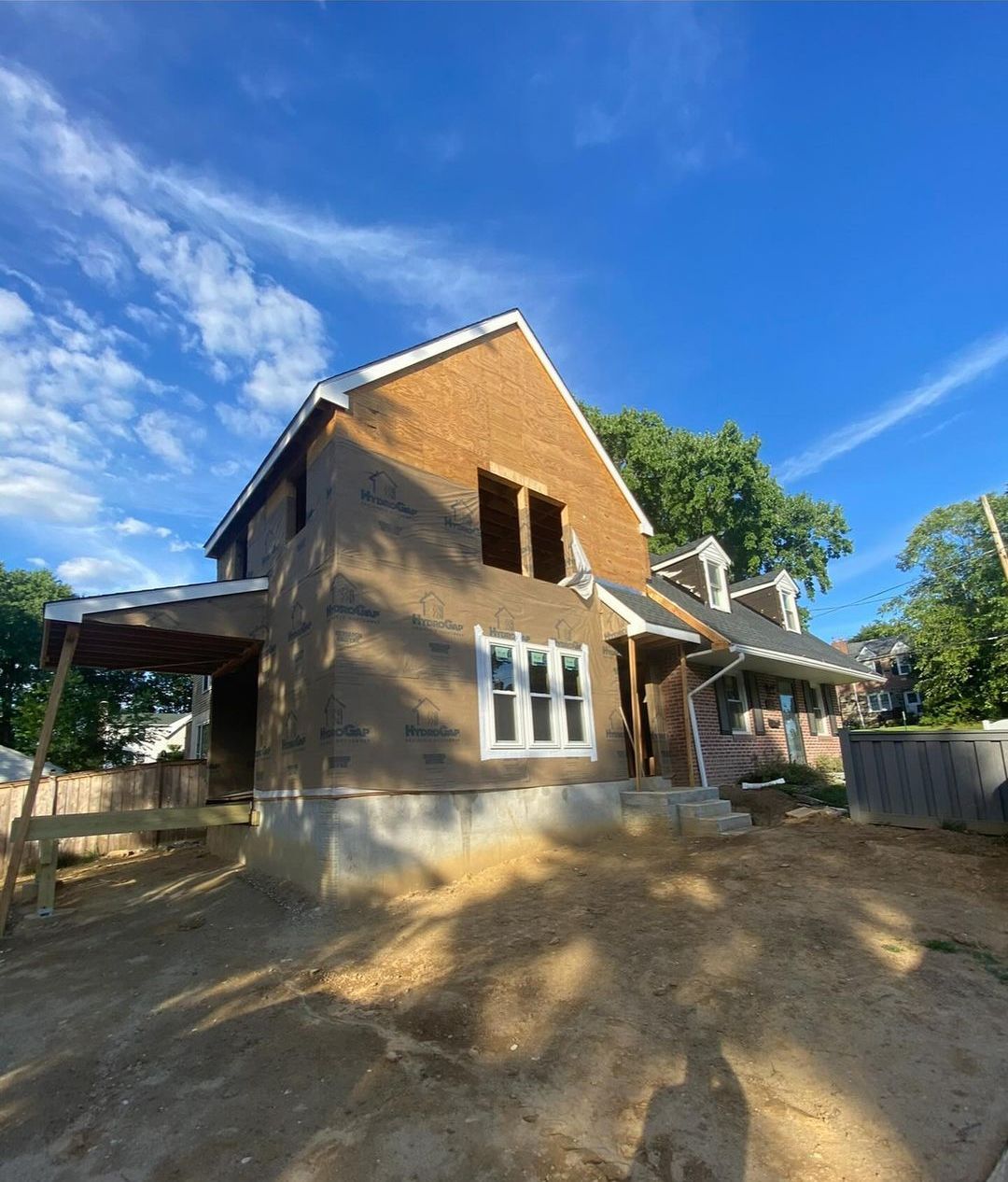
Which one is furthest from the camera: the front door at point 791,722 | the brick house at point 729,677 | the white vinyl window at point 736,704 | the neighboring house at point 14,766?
the front door at point 791,722

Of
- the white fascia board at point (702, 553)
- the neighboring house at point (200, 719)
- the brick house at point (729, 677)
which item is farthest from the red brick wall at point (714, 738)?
the neighboring house at point (200, 719)

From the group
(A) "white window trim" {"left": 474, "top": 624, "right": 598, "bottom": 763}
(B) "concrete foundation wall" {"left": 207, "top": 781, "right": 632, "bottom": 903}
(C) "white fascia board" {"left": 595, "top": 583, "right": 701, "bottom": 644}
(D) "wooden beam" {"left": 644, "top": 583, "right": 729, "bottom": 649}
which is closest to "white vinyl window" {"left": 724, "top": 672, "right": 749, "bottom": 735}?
(D) "wooden beam" {"left": 644, "top": 583, "right": 729, "bottom": 649}

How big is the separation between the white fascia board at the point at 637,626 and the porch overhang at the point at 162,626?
575 cm

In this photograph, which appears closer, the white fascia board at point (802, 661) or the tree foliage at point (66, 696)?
the white fascia board at point (802, 661)

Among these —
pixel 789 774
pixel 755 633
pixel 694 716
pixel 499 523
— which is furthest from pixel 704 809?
pixel 755 633

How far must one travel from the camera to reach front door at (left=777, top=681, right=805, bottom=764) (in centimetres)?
1716

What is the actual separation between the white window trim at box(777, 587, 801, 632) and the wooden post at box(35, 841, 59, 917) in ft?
59.4

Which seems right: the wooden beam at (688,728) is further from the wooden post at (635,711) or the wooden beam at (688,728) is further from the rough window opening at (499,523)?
the rough window opening at (499,523)

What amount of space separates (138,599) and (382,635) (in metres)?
3.20

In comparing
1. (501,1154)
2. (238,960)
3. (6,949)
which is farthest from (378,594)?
(501,1154)

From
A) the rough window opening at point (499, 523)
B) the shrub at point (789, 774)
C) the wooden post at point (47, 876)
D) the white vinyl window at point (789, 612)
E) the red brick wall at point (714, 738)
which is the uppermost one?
the rough window opening at point (499, 523)

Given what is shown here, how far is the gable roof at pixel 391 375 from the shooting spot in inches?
370

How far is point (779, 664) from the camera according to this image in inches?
625

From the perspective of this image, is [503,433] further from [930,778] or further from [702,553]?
[930,778]
